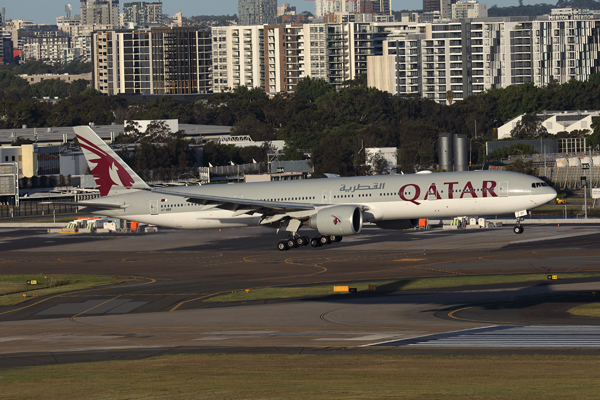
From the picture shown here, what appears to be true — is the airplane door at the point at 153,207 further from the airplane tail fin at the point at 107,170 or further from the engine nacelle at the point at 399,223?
the engine nacelle at the point at 399,223

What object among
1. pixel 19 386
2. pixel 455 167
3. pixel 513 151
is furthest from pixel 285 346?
pixel 513 151

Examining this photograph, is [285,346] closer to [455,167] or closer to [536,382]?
[536,382]

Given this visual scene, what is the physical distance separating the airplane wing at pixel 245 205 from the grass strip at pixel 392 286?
6.60m

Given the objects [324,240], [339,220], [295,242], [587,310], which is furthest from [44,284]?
[587,310]

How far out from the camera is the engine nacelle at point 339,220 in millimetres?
62781

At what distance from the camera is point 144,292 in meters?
63.9

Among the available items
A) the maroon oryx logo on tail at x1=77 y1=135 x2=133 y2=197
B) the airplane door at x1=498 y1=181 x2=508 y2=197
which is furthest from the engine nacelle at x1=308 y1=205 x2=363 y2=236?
the maroon oryx logo on tail at x1=77 y1=135 x2=133 y2=197

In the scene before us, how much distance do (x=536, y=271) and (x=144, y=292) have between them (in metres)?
31.4

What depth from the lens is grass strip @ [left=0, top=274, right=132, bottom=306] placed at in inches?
2570

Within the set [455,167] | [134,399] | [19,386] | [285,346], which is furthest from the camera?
[455,167]

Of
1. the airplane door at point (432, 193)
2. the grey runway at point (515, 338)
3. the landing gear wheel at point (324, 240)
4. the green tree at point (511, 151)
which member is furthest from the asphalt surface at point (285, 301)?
the green tree at point (511, 151)

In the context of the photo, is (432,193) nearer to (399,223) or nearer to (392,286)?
(399,223)

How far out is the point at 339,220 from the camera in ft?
206

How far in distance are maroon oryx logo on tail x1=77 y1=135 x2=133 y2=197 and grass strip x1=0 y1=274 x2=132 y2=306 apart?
25.6 feet
